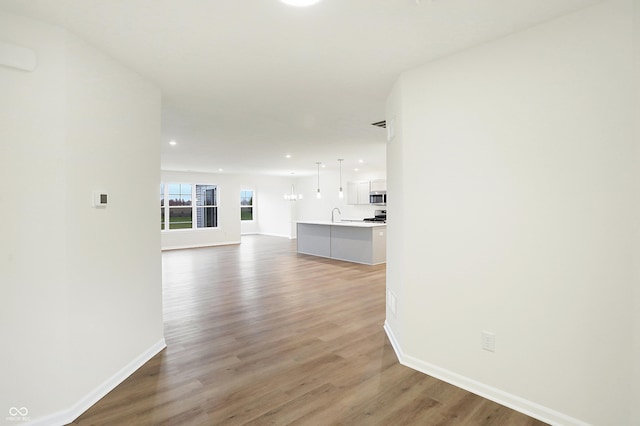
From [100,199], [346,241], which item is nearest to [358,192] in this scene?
[346,241]

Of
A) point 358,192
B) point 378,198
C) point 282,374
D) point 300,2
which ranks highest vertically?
point 300,2

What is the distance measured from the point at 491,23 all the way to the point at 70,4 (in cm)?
249

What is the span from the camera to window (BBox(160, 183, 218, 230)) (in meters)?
10.2

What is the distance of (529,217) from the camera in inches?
81.9

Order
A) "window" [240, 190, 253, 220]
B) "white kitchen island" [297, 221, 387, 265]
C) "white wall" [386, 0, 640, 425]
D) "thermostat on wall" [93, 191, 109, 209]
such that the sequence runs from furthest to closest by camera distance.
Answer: "window" [240, 190, 253, 220] → "white kitchen island" [297, 221, 387, 265] → "thermostat on wall" [93, 191, 109, 209] → "white wall" [386, 0, 640, 425]

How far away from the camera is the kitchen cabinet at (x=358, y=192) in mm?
10173

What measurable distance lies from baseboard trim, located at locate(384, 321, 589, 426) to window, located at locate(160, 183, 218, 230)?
9.30 m

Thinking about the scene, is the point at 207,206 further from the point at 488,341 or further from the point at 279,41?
the point at 488,341

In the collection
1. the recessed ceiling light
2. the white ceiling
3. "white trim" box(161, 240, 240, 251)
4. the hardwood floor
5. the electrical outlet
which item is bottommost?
the hardwood floor

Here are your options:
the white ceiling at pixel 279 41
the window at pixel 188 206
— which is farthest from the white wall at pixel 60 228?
the window at pixel 188 206

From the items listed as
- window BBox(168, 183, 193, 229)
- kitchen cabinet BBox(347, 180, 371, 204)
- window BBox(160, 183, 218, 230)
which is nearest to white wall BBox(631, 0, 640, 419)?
kitchen cabinet BBox(347, 180, 371, 204)

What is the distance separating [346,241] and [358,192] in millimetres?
3090

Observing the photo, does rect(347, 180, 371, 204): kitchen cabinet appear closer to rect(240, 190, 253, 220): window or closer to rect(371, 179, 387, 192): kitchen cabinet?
rect(371, 179, 387, 192): kitchen cabinet

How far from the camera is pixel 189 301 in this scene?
180 inches
